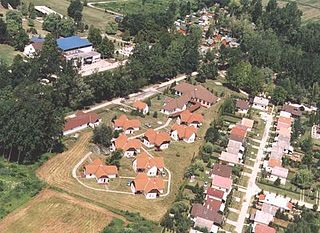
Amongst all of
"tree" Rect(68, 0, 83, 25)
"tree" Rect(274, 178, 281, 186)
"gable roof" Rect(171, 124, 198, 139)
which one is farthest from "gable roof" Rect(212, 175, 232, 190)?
"tree" Rect(68, 0, 83, 25)

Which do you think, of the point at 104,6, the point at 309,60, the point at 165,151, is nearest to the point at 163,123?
the point at 165,151

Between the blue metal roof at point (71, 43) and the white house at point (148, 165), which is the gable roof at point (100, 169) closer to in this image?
the white house at point (148, 165)

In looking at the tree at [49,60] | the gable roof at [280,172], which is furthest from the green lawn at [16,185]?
the gable roof at [280,172]

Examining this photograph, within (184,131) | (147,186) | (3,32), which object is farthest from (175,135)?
(3,32)

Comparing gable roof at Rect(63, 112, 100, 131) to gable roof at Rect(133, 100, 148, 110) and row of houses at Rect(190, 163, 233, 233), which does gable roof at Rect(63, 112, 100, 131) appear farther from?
row of houses at Rect(190, 163, 233, 233)

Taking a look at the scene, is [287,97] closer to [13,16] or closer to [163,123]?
[163,123]
